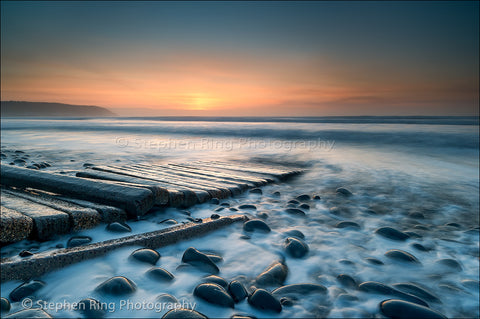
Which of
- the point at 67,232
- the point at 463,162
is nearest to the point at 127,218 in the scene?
the point at 67,232

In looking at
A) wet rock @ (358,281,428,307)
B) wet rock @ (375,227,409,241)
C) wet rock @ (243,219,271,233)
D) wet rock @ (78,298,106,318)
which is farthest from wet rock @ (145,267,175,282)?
wet rock @ (375,227,409,241)

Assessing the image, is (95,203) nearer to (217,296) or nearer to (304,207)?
(217,296)

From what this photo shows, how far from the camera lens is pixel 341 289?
147 cm

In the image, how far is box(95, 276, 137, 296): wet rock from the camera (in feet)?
4.15

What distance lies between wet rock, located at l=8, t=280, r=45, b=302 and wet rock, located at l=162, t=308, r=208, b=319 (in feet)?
2.12

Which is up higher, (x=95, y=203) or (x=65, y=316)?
(x=95, y=203)

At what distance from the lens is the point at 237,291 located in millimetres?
1334

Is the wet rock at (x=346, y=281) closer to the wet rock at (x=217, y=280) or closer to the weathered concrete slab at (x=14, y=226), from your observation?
the wet rock at (x=217, y=280)

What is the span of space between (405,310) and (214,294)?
88 cm

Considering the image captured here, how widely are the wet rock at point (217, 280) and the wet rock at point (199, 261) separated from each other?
3.9 inches

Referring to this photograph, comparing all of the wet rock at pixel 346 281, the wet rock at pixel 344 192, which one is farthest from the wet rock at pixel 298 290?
the wet rock at pixel 344 192

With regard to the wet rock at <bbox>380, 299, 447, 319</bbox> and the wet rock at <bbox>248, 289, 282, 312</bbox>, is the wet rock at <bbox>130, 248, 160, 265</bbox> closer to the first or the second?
the wet rock at <bbox>248, 289, 282, 312</bbox>

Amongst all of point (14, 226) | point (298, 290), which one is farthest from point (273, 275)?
point (14, 226)

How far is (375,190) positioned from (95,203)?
3542 millimetres
